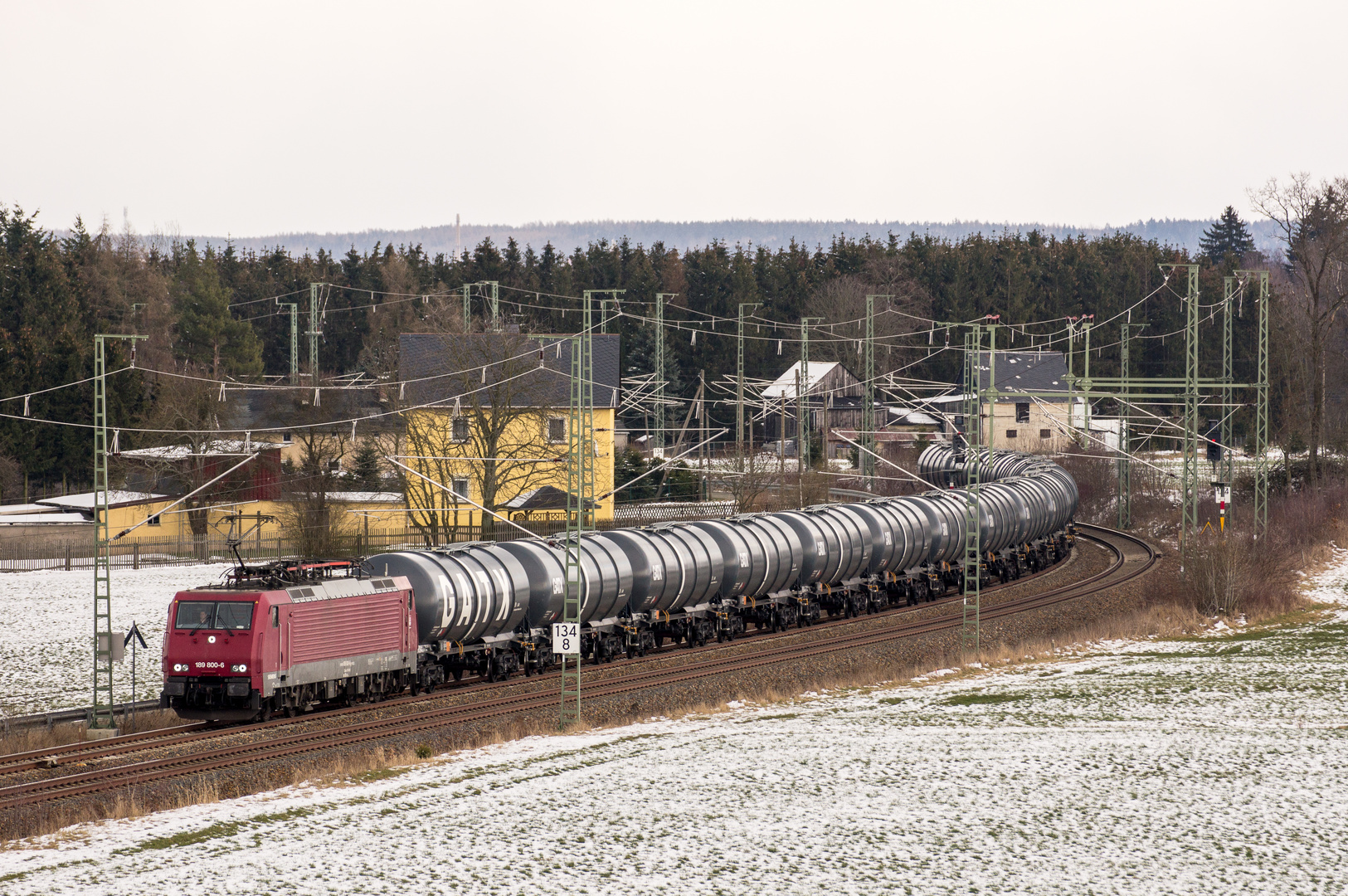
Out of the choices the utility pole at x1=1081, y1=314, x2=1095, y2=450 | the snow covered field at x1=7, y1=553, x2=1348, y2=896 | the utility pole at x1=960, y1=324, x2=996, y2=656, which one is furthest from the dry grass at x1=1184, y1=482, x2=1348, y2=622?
the snow covered field at x1=7, y1=553, x2=1348, y2=896

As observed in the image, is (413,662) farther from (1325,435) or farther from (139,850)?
(1325,435)

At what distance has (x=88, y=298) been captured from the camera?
111 m

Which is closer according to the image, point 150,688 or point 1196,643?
point 150,688

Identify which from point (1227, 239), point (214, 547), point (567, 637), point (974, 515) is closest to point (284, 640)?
point (567, 637)

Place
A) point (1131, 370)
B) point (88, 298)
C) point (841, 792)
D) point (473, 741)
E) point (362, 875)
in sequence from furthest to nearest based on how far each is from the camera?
1. point (1131, 370)
2. point (88, 298)
3. point (473, 741)
4. point (841, 792)
5. point (362, 875)

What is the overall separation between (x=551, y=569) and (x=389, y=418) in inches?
1254

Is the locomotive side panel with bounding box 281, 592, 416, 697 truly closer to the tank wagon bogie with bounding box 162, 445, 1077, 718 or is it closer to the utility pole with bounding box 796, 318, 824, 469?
the tank wagon bogie with bounding box 162, 445, 1077, 718

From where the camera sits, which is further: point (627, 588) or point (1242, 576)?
point (1242, 576)

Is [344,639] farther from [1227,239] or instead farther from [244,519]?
[1227,239]

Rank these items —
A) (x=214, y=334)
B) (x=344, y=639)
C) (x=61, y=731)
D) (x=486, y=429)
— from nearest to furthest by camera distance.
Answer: (x=61, y=731) < (x=344, y=639) < (x=486, y=429) < (x=214, y=334)

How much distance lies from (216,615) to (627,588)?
12848 mm

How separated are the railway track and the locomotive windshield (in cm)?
239

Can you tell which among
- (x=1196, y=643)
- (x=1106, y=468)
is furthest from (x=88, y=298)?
(x=1196, y=643)

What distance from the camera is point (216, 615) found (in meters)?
28.7
